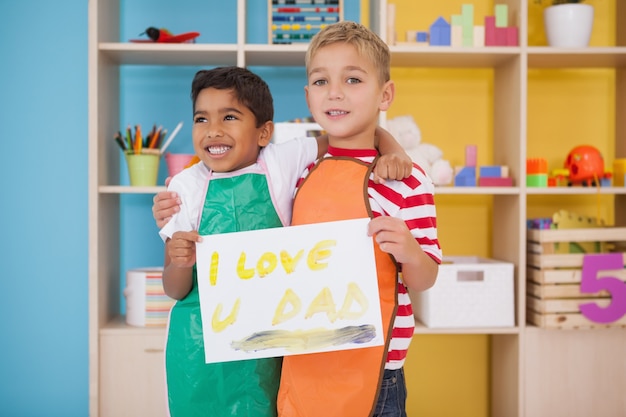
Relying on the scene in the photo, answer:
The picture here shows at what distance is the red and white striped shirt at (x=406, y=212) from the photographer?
3.40 ft

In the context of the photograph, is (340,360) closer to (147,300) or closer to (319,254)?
(319,254)

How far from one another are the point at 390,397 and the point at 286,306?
24 centimetres

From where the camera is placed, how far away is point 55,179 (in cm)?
227

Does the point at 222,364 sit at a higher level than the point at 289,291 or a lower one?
lower

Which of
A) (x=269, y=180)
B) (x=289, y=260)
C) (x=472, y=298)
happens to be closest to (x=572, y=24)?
(x=472, y=298)

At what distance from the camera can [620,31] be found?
7.62ft

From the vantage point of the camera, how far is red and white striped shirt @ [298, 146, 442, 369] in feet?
3.40

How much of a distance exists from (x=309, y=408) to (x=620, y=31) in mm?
1972

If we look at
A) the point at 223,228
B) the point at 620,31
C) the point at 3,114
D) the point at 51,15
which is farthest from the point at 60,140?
the point at 620,31

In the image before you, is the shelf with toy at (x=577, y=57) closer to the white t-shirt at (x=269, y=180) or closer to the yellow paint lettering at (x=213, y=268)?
the white t-shirt at (x=269, y=180)

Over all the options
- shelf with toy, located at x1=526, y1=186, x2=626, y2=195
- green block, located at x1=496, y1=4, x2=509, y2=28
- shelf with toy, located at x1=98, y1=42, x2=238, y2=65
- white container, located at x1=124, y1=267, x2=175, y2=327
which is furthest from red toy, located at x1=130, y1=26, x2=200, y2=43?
shelf with toy, located at x1=526, y1=186, x2=626, y2=195

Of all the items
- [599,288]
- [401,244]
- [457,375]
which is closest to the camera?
[401,244]

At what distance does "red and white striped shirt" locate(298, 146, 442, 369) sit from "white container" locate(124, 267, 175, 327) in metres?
1.07

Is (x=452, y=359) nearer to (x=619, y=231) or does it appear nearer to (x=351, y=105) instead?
(x=619, y=231)
